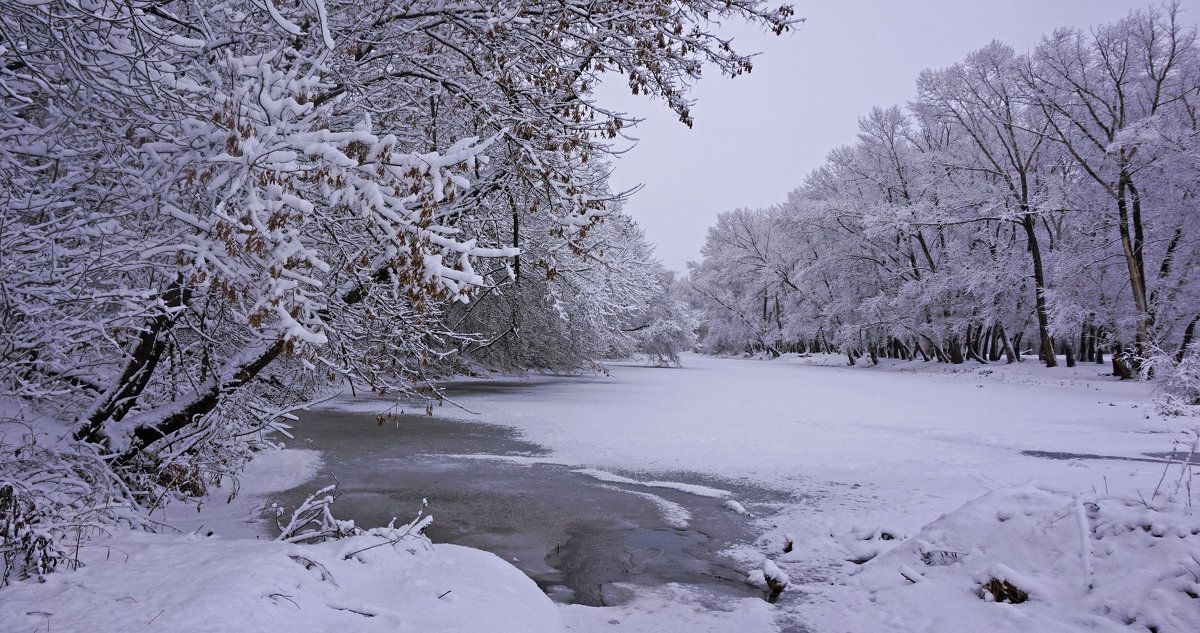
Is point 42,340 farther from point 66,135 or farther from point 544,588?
point 544,588

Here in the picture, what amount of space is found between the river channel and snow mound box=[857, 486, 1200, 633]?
123cm

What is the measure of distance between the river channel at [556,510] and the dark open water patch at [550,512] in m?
0.01

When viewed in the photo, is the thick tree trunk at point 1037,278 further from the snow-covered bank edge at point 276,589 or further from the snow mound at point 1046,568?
the snow-covered bank edge at point 276,589

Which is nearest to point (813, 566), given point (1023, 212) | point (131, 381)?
point (131, 381)

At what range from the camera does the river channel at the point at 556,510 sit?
5488 millimetres

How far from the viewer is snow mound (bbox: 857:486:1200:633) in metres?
4.05

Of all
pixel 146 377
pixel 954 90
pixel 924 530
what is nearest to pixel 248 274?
pixel 146 377

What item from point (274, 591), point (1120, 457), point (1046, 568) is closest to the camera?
point (274, 591)

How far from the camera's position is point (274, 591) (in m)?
3.45

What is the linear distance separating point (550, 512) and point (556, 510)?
11cm

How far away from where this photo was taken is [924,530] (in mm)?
5562

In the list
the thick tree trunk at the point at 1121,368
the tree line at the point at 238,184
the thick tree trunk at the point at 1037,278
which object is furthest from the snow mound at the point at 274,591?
the thick tree trunk at the point at 1037,278

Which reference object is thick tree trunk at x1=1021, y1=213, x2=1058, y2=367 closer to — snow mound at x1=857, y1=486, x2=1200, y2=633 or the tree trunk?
snow mound at x1=857, y1=486, x2=1200, y2=633

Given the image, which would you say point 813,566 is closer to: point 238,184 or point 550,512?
point 550,512
